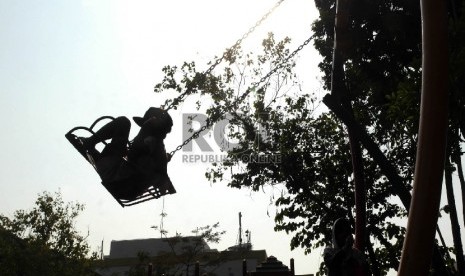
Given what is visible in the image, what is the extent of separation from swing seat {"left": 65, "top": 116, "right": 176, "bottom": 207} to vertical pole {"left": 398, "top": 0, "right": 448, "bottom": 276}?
417 cm

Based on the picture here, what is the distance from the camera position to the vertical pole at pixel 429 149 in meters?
3.19

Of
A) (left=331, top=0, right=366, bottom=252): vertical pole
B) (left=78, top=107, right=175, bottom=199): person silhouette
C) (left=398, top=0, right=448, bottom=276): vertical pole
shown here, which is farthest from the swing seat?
(left=398, top=0, right=448, bottom=276): vertical pole

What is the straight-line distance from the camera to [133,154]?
6898 millimetres

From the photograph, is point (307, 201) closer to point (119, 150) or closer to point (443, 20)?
point (119, 150)

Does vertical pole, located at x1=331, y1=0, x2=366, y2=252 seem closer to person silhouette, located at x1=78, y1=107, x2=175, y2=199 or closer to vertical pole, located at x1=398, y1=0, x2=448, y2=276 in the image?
person silhouette, located at x1=78, y1=107, x2=175, y2=199

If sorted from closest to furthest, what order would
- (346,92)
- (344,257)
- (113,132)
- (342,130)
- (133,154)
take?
1. (344,257)
2. (346,92)
3. (133,154)
4. (113,132)
5. (342,130)

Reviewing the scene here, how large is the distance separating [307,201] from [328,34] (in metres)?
5.23

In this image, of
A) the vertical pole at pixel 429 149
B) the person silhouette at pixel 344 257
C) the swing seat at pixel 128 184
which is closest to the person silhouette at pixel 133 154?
the swing seat at pixel 128 184

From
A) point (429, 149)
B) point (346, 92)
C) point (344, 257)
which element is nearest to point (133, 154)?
point (346, 92)

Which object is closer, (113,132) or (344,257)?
(344,257)

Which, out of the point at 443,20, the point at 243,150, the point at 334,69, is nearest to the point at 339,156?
the point at 243,150

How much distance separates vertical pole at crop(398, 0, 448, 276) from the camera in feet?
10.5

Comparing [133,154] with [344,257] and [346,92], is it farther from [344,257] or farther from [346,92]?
[344,257]

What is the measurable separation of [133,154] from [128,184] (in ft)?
1.25
